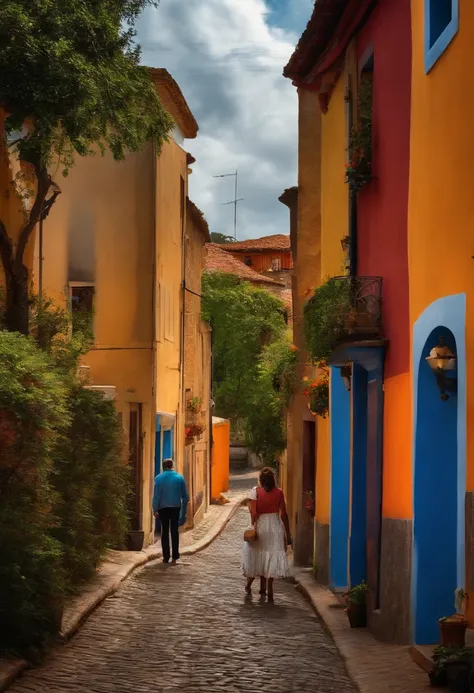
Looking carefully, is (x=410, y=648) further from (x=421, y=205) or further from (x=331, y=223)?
(x=331, y=223)

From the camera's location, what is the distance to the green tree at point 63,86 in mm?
14406

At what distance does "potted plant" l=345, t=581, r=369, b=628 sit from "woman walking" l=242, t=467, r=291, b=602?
9.02 ft

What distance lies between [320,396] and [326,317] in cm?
534

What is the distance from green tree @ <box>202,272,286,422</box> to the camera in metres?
67.9

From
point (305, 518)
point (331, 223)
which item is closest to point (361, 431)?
point (331, 223)

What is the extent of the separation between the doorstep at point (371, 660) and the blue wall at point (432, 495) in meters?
0.50

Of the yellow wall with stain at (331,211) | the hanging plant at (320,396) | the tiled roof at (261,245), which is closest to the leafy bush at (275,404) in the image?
the yellow wall with stain at (331,211)

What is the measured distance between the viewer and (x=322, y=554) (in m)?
18.4

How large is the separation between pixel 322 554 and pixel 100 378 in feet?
30.7

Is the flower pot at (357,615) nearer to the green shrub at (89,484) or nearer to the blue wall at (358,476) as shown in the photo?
the blue wall at (358,476)

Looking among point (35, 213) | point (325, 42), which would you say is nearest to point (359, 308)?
point (325, 42)

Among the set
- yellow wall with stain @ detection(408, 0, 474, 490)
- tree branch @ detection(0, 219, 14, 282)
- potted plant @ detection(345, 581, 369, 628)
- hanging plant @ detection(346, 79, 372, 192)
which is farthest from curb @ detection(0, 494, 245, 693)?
hanging plant @ detection(346, 79, 372, 192)

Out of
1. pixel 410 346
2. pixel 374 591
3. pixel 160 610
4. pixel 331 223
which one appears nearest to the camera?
pixel 410 346

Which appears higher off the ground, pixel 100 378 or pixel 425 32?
pixel 425 32
